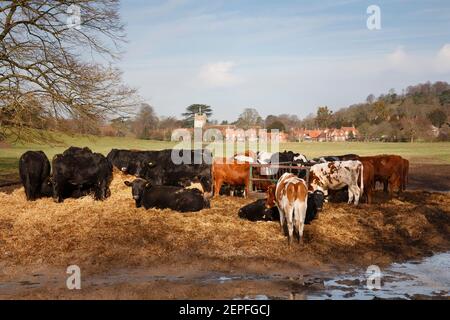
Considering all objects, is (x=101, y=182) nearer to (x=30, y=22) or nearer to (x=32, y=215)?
(x=32, y=215)

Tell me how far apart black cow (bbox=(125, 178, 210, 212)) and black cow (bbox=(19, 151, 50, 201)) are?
125 inches

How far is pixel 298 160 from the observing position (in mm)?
17500

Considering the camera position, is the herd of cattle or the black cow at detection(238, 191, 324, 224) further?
the black cow at detection(238, 191, 324, 224)

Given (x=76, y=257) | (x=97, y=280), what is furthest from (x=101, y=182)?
(x=97, y=280)

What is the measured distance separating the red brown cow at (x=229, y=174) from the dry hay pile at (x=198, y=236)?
6.19 feet

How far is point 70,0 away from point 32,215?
345 inches

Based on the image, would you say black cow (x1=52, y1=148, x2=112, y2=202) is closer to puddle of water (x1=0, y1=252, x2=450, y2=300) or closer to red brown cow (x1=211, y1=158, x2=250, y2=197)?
red brown cow (x1=211, y1=158, x2=250, y2=197)

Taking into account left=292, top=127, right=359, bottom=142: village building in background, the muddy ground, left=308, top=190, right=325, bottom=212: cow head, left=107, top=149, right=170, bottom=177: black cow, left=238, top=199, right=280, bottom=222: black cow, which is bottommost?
the muddy ground

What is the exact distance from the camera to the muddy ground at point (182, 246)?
7902 mm

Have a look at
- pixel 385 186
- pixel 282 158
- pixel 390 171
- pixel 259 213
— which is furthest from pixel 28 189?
pixel 385 186

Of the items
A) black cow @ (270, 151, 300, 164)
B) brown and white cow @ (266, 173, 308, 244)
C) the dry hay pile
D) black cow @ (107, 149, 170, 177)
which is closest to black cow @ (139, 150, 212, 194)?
black cow @ (107, 149, 170, 177)

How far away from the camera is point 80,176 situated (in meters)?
14.5

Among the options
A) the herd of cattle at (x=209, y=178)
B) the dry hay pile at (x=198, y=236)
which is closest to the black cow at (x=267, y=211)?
the herd of cattle at (x=209, y=178)

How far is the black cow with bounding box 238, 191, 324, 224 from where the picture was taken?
11.9 metres
